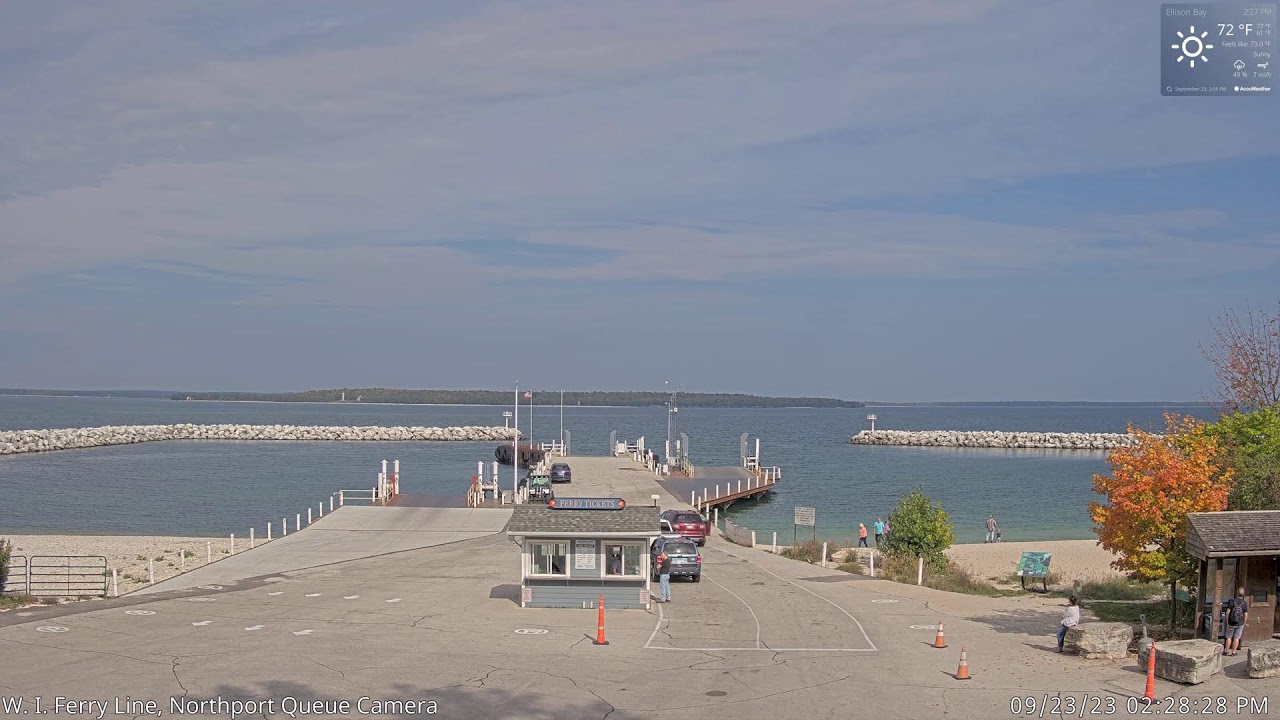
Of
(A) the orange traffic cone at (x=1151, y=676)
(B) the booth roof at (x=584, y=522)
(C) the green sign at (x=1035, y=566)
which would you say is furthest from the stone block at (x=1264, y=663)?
(B) the booth roof at (x=584, y=522)

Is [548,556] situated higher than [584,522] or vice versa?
[584,522]

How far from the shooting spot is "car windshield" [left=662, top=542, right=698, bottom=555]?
34.3 m

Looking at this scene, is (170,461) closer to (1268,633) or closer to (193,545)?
(193,545)

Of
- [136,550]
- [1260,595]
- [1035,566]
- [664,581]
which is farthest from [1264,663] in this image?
[136,550]

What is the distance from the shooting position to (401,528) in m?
48.6

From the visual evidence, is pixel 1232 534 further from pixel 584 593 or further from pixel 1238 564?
pixel 584 593

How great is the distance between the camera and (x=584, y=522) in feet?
95.6

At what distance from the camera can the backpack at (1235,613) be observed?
73.3 feet

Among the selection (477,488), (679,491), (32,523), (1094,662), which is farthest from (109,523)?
(1094,662)

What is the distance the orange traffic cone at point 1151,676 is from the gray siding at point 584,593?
519 inches

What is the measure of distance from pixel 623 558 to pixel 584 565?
3.59ft

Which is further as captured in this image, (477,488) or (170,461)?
(170,461)

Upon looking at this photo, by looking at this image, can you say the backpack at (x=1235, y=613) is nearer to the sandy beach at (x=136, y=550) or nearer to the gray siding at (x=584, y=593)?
the gray siding at (x=584, y=593)

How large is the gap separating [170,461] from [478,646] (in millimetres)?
97867
